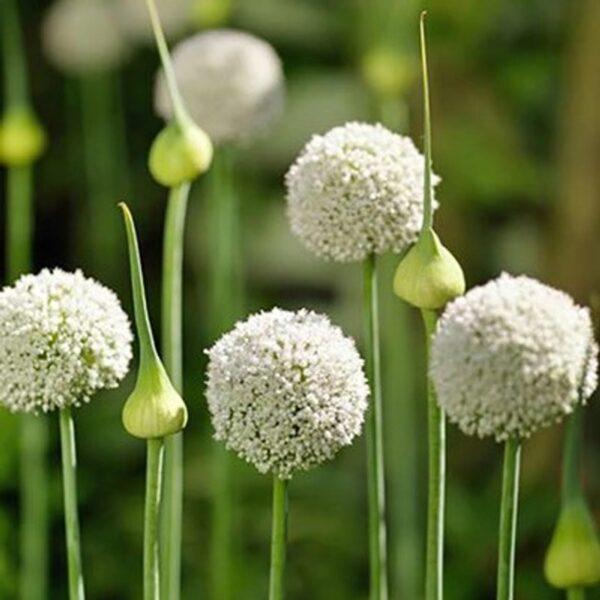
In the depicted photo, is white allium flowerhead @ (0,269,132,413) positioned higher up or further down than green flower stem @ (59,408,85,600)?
higher up

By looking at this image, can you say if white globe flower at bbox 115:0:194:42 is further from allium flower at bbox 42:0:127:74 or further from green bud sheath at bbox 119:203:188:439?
green bud sheath at bbox 119:203:188:439

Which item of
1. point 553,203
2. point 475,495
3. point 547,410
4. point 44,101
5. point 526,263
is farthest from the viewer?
point 44,101

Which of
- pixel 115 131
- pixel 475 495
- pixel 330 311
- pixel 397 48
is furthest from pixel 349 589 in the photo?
pixel 115 131

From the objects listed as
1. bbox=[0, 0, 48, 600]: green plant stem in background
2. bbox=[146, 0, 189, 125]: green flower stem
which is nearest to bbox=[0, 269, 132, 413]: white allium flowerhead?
bbox=[146, 0, 189, 125]: green flower stem

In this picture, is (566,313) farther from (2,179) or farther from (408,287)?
→ (2,179)

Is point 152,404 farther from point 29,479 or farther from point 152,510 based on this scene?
point 29,479

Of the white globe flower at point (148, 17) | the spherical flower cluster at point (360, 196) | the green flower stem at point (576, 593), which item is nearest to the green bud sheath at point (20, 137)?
the white globe flower at point (148, 17)
